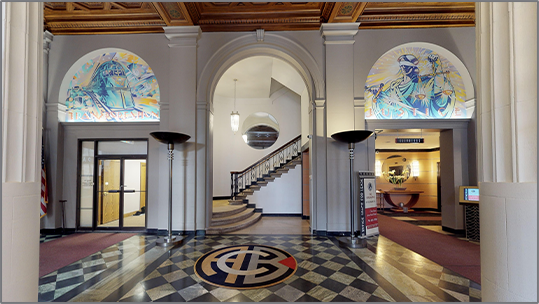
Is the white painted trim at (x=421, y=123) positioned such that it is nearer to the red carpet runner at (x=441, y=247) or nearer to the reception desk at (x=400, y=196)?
the red carpet runner at (x=441, y=247)

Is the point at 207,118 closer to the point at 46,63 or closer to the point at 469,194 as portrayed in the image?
the point at 46,63

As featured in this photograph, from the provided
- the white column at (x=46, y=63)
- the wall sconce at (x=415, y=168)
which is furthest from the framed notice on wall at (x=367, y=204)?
the white column at (x=46, y=63)

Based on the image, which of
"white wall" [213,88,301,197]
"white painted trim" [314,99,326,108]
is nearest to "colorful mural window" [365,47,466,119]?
"white painted trim" [314,99,326,108]

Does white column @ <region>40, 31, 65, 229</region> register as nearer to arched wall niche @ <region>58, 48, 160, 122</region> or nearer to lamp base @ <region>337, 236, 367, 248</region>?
arched wall niche @ <region>58, 48, 160, 122</region>

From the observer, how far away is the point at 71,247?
468 cm

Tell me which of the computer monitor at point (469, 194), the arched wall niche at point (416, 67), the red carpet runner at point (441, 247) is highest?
the arched wall niche at point (416, 67)

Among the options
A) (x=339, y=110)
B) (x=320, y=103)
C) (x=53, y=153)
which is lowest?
(x=53, y=153)

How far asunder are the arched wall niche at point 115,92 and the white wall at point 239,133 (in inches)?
187

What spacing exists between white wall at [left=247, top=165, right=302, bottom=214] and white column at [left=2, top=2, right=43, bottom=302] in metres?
7.45

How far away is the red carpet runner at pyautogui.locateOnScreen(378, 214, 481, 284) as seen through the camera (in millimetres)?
3682

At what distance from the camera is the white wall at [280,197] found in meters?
8.72

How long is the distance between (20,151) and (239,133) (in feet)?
31.8

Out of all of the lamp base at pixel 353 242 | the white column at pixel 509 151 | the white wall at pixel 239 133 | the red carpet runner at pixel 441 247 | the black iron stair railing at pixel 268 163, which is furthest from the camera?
the white wall at pixel 239 133

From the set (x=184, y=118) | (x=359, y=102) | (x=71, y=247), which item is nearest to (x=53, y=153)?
(x=71, y=247)
